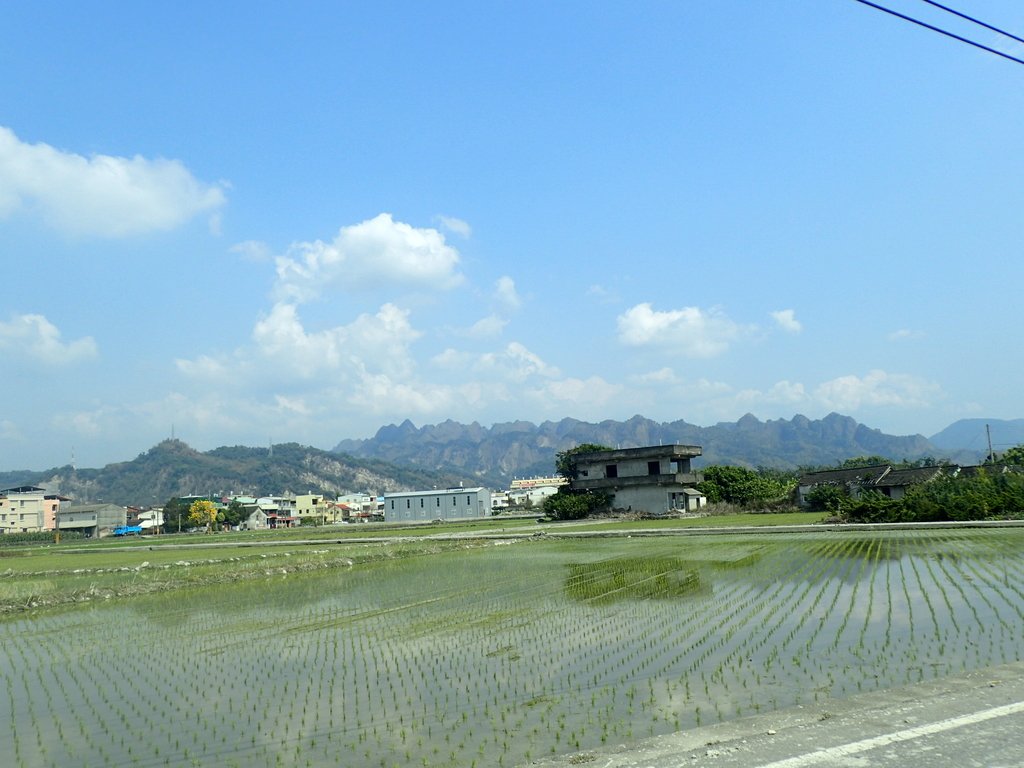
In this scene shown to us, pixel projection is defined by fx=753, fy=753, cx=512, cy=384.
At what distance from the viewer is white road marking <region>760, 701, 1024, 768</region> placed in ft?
19.7

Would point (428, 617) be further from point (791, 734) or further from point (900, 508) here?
point (900, 508)

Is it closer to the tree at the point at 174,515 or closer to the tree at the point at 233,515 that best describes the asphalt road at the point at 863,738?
the tree at the point at 174,515

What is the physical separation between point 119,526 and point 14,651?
12223 centimetres

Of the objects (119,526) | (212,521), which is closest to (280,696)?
(212,521)

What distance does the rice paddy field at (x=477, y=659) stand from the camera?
784 cm

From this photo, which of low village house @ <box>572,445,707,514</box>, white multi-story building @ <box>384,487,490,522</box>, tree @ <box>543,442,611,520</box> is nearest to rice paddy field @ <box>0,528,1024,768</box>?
low village house @ <box>572,445,707,514</box>

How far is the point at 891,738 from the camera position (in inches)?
253

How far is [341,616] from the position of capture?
16.2 m

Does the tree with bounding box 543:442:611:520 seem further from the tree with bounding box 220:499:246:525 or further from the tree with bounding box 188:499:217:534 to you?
the tree with bounding box 220:499:246:525

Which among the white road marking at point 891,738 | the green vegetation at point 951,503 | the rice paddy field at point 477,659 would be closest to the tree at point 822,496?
the green vegetation at point 951,503

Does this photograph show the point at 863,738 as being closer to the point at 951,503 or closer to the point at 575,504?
the point at 951,503

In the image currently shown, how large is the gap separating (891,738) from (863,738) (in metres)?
0.22

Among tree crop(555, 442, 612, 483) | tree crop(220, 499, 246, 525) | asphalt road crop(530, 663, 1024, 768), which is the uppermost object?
tree crop(555, 442, 612, 483)

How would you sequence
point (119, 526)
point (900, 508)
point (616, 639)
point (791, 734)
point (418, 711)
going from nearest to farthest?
point (791, 734) → point (418, 711) → point (616, 639) → point (900, 508) → point (119, 526)
